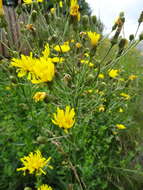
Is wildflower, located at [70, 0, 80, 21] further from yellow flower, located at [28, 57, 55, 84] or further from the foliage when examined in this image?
yellow flower, located at [28, 57, 55, 84]

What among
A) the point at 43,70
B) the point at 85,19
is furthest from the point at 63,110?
the point at 85,19

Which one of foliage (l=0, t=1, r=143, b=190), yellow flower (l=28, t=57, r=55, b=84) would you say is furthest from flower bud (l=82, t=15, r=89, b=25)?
yellow flower (l=28, t=57, r=55, b=84)

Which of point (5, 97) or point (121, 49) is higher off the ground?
point (121, 49)

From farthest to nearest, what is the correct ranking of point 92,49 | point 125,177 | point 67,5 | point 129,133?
1. point 129,133
2. point 125,177
3. point 67,5
4. point 92,49

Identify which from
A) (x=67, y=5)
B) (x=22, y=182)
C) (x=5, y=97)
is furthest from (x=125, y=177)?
(x=67, y=5)

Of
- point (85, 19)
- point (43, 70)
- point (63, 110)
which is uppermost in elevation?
point (85, 19)

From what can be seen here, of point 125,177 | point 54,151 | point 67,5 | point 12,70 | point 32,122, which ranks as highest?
point 67,5

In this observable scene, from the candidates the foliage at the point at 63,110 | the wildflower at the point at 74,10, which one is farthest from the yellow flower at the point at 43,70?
the wildflower at the point at 74,10

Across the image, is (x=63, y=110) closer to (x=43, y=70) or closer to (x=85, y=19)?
(x=43, y=70)

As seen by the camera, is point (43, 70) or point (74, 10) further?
point (74, 10)

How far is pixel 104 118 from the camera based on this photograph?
2373 mm

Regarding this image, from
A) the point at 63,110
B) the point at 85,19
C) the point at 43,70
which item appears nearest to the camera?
the point at 43,70

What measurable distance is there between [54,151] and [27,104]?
424 mm

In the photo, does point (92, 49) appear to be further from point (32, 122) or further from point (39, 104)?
point (39, 104)
